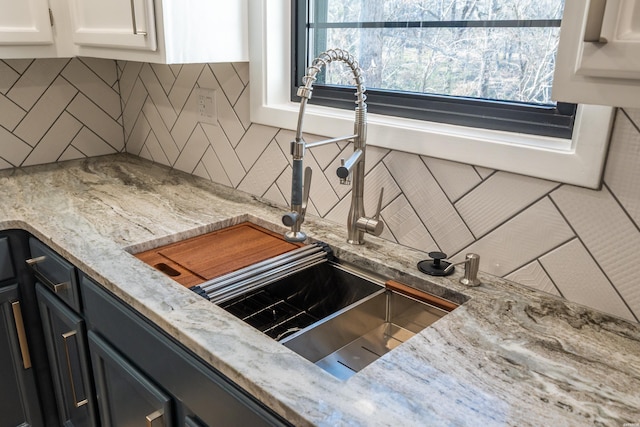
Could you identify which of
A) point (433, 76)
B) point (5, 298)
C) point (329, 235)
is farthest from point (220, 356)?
point (5, 298)

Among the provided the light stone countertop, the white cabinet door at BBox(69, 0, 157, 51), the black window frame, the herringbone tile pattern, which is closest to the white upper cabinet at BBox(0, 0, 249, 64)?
the white cabinet door at BBox(69, 0, 157, 51)

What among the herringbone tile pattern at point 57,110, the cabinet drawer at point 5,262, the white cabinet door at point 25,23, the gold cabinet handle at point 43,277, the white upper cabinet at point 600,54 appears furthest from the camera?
the herringbone tile pattern at point 57,110

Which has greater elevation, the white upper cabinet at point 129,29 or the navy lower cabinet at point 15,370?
the white upper cabinet at point 129,29

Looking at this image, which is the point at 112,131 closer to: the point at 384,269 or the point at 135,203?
the point at 135,203

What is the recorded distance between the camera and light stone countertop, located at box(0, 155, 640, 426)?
761 millimetres

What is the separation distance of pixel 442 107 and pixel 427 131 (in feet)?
0.33

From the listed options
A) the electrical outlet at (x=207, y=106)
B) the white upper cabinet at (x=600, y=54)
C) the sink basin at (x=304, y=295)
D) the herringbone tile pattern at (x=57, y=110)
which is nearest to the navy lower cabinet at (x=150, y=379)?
the sink basin at (x=304, y=295)

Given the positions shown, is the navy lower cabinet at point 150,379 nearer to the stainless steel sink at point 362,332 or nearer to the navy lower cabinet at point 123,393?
the navy lower cabinet at point 123,393

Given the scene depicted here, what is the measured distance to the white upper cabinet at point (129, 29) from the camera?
1413mm

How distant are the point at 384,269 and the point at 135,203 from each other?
0.87 meters

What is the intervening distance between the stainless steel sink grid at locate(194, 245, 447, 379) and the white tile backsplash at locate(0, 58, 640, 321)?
188mm

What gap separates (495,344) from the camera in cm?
93

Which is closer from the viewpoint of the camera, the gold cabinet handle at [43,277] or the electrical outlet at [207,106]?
the gold cabinet handle at [43,277]

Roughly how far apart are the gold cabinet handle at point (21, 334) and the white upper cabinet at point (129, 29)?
0.81 metres
